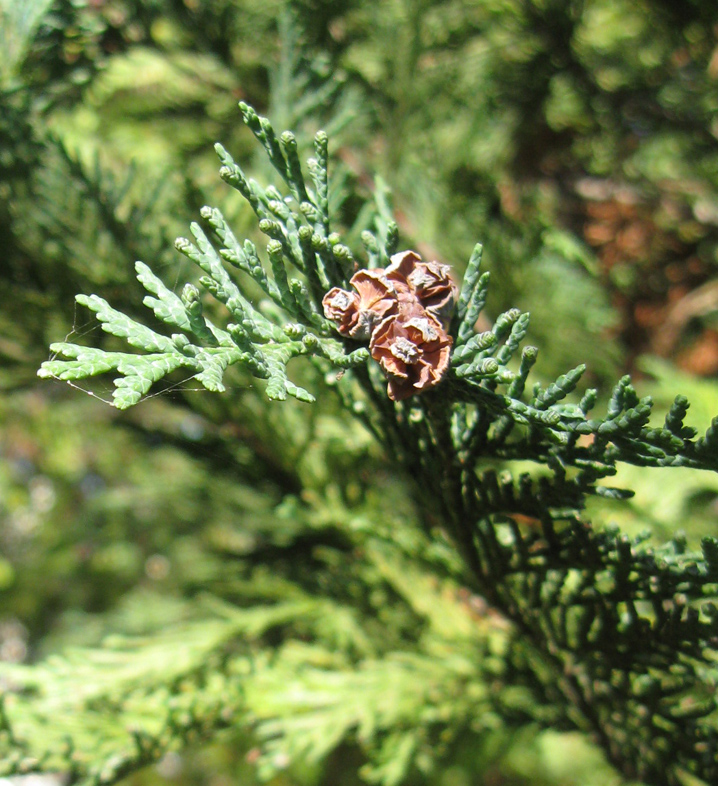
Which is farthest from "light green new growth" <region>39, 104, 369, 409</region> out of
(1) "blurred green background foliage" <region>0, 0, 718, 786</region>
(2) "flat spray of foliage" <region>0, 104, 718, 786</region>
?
(1) "blurred green background foliage" <region>0, 0, 718, 786</region>

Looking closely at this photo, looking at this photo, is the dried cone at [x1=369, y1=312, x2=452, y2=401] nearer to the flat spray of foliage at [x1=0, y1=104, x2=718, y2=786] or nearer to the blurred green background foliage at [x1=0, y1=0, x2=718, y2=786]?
the flat spray of foliage at [x1=0, y1=104, x2=718, y2=786]

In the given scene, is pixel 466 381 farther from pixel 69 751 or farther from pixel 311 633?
pixel 311 633

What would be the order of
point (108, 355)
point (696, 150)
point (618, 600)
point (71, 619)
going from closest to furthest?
Result: point (108, 355) < point (618, 600) < point (696, 150) < point (71, 619)

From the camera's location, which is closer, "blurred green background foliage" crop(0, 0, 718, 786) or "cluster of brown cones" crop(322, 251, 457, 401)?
"cluster of brown cones" crop(322, 251, 457, 401)

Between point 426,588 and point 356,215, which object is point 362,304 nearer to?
point 356,215

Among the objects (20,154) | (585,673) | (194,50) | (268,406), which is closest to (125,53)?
(194,50)

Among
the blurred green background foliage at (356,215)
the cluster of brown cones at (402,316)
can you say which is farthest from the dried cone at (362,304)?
the blurred green background foliage at (356,215)

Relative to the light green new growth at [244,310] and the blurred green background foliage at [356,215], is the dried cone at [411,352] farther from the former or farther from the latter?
the blurred green background foliage at [356,215]

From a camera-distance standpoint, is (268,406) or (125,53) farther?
(125,53)
